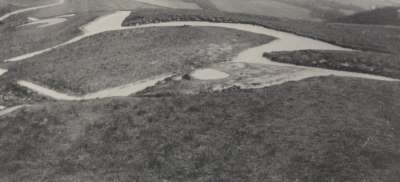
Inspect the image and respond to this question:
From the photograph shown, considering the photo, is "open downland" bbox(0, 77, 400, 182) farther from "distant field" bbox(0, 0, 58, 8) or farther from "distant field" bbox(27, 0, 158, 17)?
"distant field" bbox(0, 0, 58, 8)

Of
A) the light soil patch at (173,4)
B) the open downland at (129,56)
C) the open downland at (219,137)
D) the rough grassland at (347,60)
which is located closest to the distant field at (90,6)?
the light soil patch at (173,4)

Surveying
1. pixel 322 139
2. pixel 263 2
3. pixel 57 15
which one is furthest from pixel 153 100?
pixel 263 2

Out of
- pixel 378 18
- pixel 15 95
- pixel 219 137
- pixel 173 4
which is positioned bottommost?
pixel 15 95

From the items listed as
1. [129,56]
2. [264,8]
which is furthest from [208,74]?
[264,8]

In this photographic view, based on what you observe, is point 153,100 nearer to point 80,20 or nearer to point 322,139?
point 322,139

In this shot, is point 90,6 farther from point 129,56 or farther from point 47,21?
point 129,56

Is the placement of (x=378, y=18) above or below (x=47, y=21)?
above

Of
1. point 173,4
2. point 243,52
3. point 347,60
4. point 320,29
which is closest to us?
point 347,60
